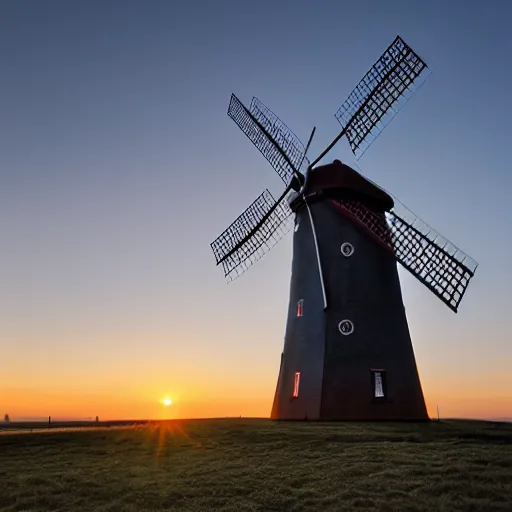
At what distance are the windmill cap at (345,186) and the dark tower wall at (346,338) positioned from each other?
29.2 inches

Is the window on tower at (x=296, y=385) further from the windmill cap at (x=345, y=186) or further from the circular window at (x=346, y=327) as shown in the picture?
the windmill cap at (x=345, y=186)

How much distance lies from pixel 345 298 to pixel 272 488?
1120 centimetres

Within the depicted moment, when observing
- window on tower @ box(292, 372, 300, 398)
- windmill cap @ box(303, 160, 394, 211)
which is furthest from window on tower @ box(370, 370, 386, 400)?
windmill cap @ box(303, 160, 394, 211)

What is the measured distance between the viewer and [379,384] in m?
20.9

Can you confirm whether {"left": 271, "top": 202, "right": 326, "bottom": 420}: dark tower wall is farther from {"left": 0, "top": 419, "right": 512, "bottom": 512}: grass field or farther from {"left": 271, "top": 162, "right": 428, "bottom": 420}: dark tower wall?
{"left": 0, "top": 419, "right": 512, "bottom": 512}: grass field

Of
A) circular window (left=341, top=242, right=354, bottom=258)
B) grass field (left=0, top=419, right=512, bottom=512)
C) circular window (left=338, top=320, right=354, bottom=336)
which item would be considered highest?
circular window (left=341, top=242, right=354, bottom=258)

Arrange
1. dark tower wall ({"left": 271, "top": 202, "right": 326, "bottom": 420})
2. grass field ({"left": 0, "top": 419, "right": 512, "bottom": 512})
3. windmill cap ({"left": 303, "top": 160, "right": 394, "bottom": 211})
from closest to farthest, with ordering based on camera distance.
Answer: grass field ({"left": 0, "top": 419, "right": 512, "bottom": 512})
dark tower wall ({"left": 271, "top": 202, "right": 326, "bottom": 420})
windmill cap ({"left": 303, "top": 160, "right": 394, "bottom": 211})

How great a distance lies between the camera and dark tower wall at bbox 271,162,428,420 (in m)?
20.6

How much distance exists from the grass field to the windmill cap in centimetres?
1022

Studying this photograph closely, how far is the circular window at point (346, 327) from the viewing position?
70.1 ft

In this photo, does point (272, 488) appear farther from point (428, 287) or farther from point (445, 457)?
point (428, 287)

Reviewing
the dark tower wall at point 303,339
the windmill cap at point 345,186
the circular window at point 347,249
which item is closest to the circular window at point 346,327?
the dark tower wall at point 303,339

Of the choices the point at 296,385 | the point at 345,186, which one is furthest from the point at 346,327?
the point at 345,186

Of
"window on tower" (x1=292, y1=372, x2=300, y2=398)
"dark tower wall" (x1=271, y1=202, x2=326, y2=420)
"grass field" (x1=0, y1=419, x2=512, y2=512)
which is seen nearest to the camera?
"grass field" (x1=0, y1=419, x2=512, y2=512)
